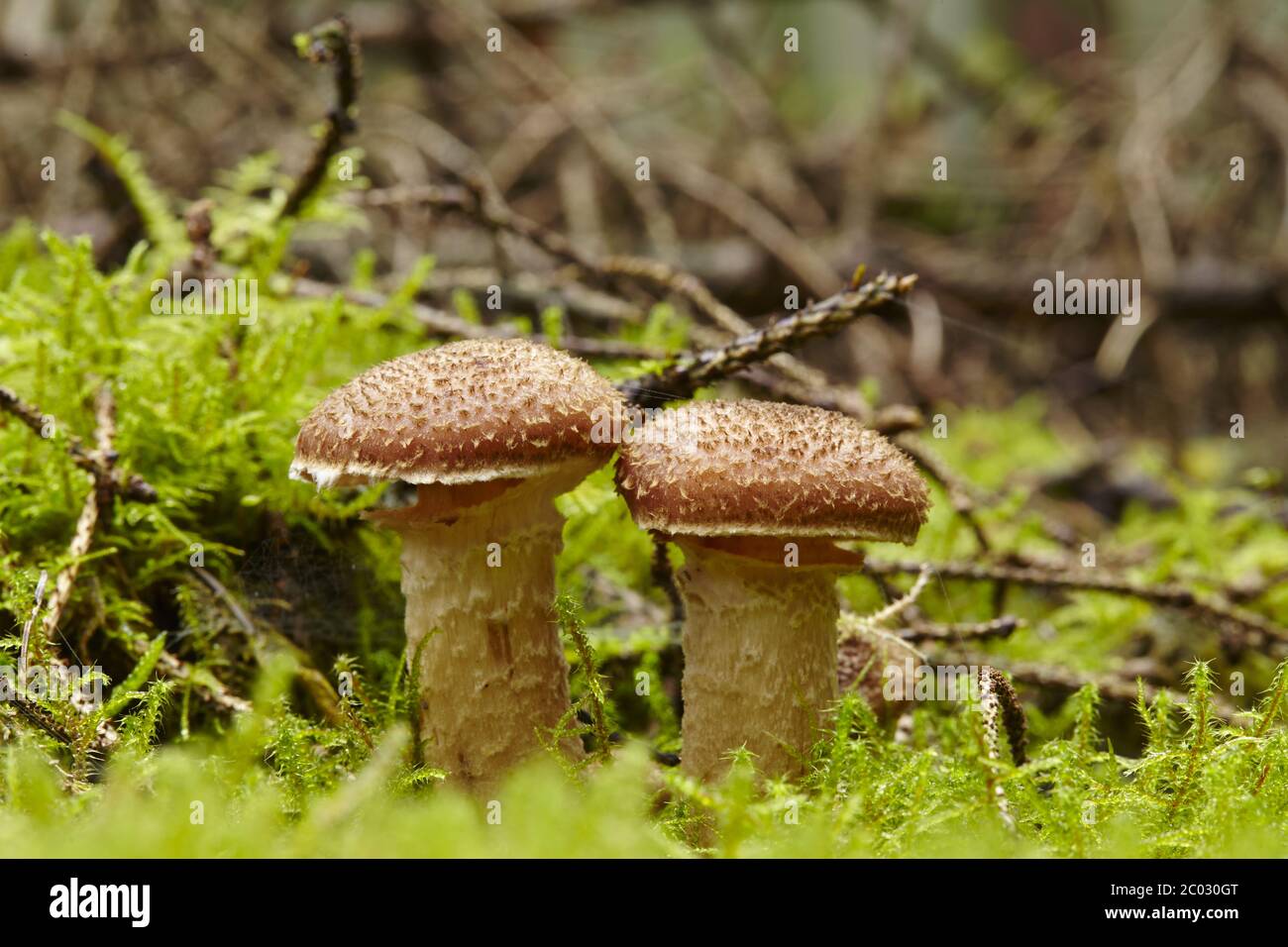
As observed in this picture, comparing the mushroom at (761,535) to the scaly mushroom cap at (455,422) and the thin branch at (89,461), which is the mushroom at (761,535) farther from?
the thin branch at (89,461)

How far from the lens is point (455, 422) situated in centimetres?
157

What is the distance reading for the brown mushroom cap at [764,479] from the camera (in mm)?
1599

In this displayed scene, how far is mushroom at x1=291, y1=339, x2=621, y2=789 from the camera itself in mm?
1581

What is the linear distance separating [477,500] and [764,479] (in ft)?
1.78

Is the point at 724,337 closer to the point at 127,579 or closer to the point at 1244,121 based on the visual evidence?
the point at 127,579

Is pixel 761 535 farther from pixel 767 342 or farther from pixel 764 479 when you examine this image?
pixel 767 342

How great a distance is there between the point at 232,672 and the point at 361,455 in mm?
876

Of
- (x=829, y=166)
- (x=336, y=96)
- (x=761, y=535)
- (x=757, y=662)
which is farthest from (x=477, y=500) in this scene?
(x=829, y=166)

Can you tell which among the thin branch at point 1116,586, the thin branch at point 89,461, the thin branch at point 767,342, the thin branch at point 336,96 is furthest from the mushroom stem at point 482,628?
the thin branch at point 336,96

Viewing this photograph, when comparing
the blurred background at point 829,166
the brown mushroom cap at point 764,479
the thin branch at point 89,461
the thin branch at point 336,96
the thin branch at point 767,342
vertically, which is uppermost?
the blurred background at point 829,166

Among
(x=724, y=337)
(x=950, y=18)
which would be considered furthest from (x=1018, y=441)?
(x=950, y=18)

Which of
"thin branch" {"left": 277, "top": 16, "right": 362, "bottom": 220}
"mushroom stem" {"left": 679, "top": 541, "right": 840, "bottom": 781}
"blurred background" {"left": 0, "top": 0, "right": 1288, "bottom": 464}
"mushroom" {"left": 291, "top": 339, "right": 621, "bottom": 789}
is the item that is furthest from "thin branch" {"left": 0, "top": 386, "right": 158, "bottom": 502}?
"blurred background" {"left": 0, "top": 0, "right": 1288, "bottom": 464}
